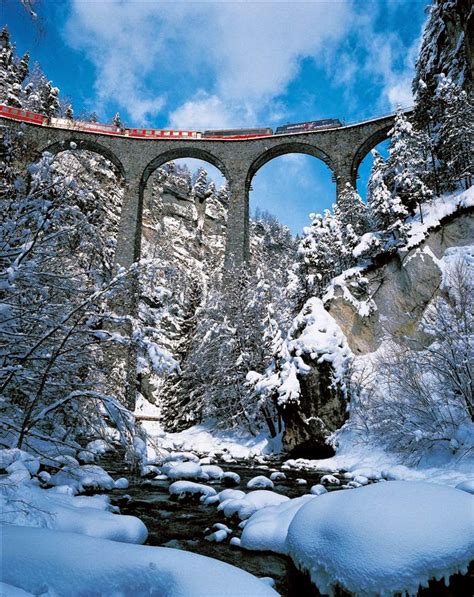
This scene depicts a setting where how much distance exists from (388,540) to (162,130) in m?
31.9

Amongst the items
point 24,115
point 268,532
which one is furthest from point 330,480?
point 24,115

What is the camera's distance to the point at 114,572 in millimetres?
2270

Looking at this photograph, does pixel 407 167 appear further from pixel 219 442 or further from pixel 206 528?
pixel 206 528

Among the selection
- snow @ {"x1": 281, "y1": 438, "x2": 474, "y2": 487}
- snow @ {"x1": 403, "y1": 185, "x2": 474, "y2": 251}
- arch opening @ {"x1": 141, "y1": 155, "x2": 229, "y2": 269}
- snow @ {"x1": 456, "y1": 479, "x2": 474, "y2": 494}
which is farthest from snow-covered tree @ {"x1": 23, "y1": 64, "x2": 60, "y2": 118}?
arch opening @ {"x1": 141, "y1": 155, "x2": 229, "y2": 269}

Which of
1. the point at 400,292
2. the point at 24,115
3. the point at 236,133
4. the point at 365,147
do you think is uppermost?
the point at 24,115

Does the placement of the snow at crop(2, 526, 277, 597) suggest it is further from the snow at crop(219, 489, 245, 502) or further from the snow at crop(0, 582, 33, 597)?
the snow at crop(219, 489, 245, 502)

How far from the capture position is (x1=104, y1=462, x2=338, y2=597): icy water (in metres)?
4.08

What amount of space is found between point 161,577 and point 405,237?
1529 cm

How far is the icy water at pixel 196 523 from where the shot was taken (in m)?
4.08

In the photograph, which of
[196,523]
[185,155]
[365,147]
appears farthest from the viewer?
[185,155]

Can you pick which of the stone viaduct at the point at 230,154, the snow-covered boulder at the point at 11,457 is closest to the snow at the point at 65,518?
the snow-covered boulder at the point at 11,457

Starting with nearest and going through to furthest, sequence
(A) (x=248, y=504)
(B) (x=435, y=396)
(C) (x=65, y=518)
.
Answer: (C) (x=65, y=518), (A) (x=248, y=504), (B) (x=435, y=396)

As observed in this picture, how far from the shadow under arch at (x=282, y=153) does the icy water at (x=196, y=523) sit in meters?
22.5

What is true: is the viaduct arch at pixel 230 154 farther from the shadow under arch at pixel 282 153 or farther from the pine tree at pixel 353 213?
the pine tree at pixel 353 213
